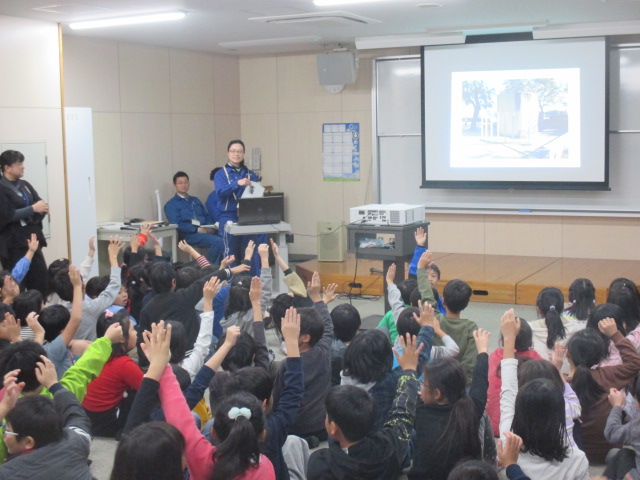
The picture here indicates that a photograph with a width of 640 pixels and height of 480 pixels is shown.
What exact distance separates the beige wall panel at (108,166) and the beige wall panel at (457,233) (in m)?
3.32

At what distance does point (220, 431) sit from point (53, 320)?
1813 mm

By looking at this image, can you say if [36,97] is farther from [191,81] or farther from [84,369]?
[84,369]

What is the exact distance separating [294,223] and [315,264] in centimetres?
151

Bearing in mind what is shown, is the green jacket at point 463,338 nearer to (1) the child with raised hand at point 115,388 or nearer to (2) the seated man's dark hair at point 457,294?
(2) the seated man's dark hair at point 457,294

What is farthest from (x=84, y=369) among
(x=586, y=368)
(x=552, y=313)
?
(x=552, y=313)

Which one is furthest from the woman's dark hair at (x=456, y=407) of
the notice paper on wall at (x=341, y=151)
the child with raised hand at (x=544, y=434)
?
the notice paper on wall at (x=341, y=151)

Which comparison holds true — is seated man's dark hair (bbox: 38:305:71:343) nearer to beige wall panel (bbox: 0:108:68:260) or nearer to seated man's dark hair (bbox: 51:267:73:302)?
seated man's dark hair (bbox: 51:267:73:302)

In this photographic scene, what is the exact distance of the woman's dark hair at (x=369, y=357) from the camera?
299 centimetres

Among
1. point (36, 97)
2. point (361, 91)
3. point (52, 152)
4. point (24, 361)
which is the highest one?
point (361, 91)

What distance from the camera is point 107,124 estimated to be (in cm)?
800

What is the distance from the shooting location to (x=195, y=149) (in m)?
9.20

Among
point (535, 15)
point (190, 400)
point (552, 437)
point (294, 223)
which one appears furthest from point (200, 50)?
point (552, 437)

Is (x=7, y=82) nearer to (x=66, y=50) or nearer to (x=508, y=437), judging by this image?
(x=66, y=50)

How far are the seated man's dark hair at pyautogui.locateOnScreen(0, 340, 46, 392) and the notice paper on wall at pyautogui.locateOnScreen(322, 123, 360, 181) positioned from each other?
21.5 ft
